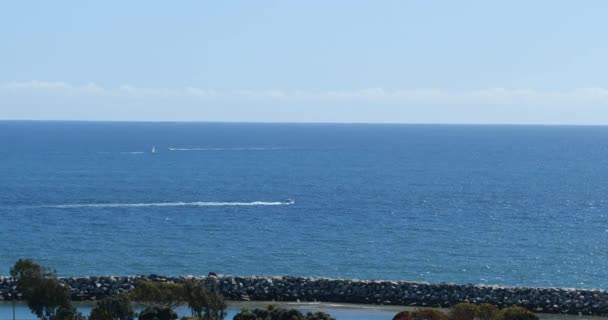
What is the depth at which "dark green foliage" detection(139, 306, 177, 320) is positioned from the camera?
30.0 meters

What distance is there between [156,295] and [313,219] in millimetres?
44487

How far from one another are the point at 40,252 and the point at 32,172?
66857mm

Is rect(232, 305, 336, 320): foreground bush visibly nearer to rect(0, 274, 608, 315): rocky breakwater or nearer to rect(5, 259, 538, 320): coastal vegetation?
rect(5, 259, 538, 320): coastal vegetation

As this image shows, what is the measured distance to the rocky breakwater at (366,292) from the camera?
40.8 meters

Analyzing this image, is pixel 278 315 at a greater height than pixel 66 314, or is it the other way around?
pixel 278 315

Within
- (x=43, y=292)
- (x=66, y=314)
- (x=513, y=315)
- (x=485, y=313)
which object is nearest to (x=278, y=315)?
(x=485, y=313)

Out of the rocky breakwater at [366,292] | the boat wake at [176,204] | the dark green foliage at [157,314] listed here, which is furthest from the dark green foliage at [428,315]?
the boat wake at [176,204]

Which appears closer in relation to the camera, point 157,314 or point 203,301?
point 157,314

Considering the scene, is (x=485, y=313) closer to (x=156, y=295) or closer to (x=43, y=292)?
(x=156, y=295)

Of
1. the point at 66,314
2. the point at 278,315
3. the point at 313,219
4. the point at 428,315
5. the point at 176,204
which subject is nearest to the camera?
the point at 428,315

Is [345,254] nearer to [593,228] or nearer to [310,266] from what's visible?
[310,266]

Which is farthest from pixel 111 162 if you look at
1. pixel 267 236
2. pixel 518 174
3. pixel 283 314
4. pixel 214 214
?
pixel 283 314

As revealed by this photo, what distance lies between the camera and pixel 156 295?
32.9 m

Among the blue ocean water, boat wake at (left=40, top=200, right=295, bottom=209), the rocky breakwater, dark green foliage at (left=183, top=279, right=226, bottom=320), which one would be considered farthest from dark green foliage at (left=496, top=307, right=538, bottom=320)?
boat wake at (left=40, top=200, right=295, bottom=209)
